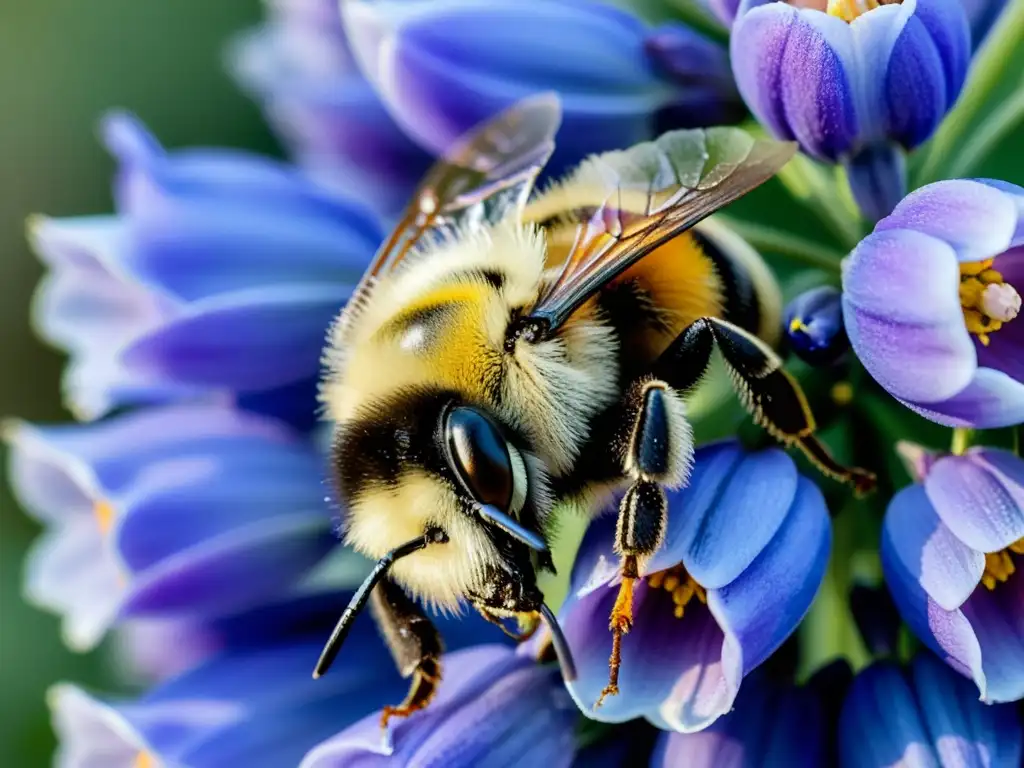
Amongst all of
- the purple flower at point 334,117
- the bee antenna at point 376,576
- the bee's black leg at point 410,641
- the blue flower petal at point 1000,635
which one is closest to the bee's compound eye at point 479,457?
the bee antenna at point 376,576

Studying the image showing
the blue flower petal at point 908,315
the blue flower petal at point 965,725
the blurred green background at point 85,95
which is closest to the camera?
the blue flower petal at point 908,315

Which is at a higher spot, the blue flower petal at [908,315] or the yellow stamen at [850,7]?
the yellow stamen at [850,7]

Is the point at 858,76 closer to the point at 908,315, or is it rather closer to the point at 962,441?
the point at 908,315

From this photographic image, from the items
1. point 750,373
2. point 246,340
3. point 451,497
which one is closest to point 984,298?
point 750,373

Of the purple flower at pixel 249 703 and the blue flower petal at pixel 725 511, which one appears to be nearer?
the blue flower petal at pixel 725 511

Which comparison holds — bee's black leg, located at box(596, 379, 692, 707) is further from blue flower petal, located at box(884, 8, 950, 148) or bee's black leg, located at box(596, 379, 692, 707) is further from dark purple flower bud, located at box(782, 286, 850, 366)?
blue flower petal, located at box(884, 8, 950, 148)

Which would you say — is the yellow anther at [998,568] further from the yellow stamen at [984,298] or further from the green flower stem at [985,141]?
the green flower stem at [985,141]
